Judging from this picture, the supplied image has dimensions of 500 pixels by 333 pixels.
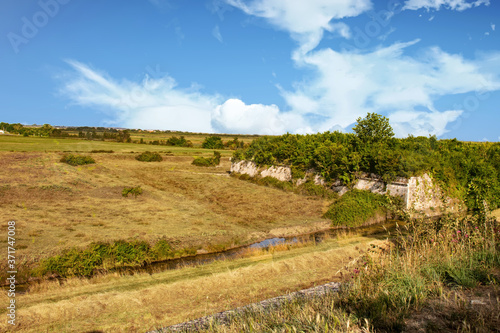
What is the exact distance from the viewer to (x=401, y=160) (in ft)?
81.0

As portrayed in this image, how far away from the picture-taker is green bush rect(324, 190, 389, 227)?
2255 cm

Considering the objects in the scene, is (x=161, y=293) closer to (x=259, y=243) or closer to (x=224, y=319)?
(x=224, y=319)

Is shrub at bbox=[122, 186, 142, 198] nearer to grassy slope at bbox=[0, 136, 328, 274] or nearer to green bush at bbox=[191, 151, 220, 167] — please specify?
grassy slope at bbox=[0, 136, 328, 274]

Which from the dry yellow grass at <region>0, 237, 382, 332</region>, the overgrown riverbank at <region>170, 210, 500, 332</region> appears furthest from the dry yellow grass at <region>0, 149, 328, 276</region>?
the overgrown riverbank at <region>170, 210, 500, 332</region>

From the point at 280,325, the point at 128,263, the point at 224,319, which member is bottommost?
the point at 128,263

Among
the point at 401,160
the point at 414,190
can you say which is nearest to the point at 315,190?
the point at 401,160

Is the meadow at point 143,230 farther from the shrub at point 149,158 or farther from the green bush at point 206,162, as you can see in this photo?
the shrub at point 149,158

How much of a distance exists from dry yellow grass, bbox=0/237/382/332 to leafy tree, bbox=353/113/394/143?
18.4 m

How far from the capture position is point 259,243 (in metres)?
18.6

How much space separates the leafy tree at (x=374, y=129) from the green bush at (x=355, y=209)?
6770 mm

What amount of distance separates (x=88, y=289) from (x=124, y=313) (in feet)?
10.1

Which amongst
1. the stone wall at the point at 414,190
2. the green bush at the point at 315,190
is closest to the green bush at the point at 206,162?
the green bush at the point at 315,190

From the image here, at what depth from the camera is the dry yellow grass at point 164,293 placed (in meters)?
8.57

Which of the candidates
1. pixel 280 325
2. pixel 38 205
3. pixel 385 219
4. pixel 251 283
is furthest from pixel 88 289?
pixel 385 219
